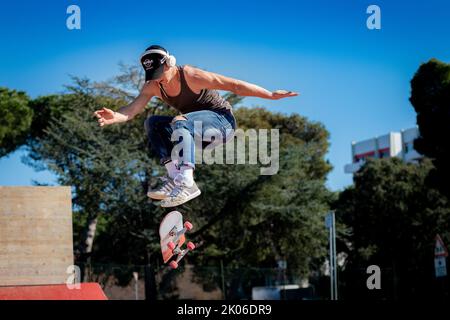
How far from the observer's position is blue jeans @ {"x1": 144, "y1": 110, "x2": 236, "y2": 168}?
6.35m

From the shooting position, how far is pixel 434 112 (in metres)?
28.9

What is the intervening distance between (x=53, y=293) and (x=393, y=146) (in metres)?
64.2

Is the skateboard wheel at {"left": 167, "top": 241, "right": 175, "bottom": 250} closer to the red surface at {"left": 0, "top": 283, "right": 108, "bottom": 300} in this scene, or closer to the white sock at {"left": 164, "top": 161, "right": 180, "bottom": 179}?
the white sock at {"left": 164, "top": 161, "right": 180, "bottom": 179}

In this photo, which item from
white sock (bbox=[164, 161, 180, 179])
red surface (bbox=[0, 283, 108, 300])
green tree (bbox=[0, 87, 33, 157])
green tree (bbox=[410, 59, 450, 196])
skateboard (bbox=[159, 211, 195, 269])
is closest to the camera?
white sock (bbox=[164, 161, 180, 179])

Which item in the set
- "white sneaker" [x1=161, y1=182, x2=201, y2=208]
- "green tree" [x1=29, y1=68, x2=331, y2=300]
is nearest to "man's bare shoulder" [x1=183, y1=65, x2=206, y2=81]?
"white sneaker" [x1=161, y1=182, x2=201, y2=208]

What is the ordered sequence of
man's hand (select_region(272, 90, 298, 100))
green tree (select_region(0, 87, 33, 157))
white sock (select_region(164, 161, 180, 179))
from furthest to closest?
green tree (select_region(0, 87, 33, 157)) → white sock (select_region(164, 161, 180, 179)) → man's hand (select_region(272, 90, 298, 100))

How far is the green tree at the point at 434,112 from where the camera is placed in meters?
28.5

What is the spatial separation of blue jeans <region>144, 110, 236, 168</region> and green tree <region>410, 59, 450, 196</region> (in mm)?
23213

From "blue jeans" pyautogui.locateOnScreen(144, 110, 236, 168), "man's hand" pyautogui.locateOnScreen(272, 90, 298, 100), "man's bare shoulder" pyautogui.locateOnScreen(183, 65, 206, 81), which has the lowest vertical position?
"blue jeans" pyautogui.locateOnScreen(144, 110, 236, 168)

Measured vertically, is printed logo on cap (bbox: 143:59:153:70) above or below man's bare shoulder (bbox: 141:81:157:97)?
above

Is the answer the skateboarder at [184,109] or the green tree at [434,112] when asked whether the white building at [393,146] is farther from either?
the skateboarder at [184,109]

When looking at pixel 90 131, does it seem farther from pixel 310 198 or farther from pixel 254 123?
pixel 254 123

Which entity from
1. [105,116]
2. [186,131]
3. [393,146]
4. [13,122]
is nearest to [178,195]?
[186,131]
